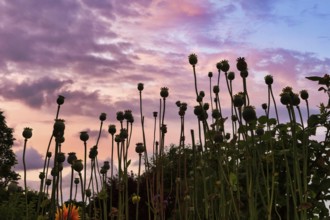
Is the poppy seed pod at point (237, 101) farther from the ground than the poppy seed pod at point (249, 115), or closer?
farther from the ground

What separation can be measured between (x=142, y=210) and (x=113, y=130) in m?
5.29

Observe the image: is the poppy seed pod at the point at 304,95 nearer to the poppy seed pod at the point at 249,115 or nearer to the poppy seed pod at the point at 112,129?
the poppy seed pod at the point at 249,115

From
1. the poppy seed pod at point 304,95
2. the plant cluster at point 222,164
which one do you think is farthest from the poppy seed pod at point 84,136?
the poppy seed pod at point 304,95

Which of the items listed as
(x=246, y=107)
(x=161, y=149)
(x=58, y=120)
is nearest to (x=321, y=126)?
(x=161, y=149)

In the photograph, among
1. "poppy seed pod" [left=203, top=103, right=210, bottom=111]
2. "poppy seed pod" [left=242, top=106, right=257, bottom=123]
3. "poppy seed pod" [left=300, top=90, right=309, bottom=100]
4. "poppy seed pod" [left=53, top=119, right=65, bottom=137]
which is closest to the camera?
"poppy seed pod" [left=53, top=119, right=65, bottom=137]

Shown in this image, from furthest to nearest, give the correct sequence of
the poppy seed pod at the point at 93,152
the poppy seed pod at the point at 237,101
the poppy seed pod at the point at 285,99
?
the poppy seed pod at the point at 93,152
the poppy seed pod at the point at 285,99
the poppy seed pod at the point at 237,101

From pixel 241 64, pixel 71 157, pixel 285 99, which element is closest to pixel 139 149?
pixel 71 157

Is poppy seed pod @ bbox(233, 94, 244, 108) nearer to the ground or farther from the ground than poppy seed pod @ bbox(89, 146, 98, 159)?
farther from the ground

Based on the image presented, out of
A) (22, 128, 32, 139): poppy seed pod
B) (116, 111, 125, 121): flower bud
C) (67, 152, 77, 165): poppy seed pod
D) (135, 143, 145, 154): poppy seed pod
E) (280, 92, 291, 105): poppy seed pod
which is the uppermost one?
(116, 111, 125, 121): flower bud

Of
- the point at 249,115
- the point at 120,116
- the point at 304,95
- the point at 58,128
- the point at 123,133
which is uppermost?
the point at 304,95

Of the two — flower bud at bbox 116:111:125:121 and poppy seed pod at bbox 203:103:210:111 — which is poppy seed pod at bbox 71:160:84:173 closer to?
flower bud at bbox 116:111:125:121

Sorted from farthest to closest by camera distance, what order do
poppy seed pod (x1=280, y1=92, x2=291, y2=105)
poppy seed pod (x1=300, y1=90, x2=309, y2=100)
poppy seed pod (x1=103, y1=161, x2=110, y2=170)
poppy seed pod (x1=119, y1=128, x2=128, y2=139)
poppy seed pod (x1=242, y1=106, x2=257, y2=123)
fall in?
1. poppy seed pod (x1=103, y1=161, x2=110, y2=170)
2. poppy seed pod (x1=300, y1=90, x2=309, y2=100)
3. poppy seed pod (x1=119, y1=128, x2=128, y2=139)
4. poppy seed pod (x1=280, y1=92, x2=291, y2=105)
5. poppy seed pod (x1=242, y1=106, x2=257, y2=123)

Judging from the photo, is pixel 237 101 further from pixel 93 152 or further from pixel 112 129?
pixel 112 129

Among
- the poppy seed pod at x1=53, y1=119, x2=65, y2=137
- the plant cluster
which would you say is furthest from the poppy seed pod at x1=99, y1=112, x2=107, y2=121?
the poppy seed pod at x1=53, y1=119, x2=65, y2=137
